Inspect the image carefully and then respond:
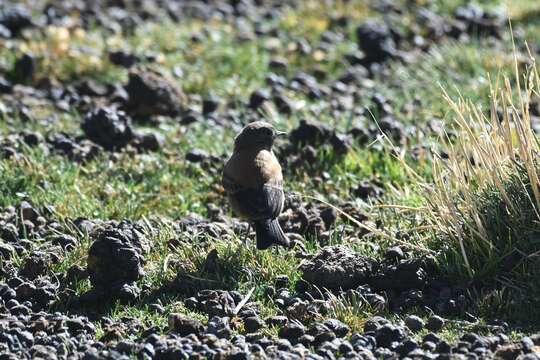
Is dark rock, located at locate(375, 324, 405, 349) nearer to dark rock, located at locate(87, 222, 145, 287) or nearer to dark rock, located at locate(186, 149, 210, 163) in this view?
dark rock, located at locate(87, 222, 145, 287)

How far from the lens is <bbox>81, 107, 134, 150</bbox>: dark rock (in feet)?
27.8

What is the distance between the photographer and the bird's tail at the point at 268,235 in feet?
20.7

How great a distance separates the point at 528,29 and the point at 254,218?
19.4ft

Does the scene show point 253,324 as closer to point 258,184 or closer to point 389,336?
point 389,336

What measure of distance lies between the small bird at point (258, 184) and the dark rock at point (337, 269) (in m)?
0.34

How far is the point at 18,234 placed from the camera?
6953 mm

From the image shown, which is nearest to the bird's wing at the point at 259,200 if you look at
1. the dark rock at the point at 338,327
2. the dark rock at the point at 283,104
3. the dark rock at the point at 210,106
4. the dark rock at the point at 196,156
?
the dark rock at the point at 338,327

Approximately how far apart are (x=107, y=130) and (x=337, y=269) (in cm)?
313

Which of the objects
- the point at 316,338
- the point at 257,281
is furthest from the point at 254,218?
the point at 316,338

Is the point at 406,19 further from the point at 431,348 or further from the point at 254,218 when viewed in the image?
the point at 431,348

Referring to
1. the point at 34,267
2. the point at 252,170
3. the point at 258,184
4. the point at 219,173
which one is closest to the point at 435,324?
the point at 258,184

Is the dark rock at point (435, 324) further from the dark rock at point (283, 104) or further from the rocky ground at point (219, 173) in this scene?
the dark rock at point (283, 104)

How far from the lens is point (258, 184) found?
6703mm

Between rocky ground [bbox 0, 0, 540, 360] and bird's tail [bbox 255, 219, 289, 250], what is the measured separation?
0.11m
